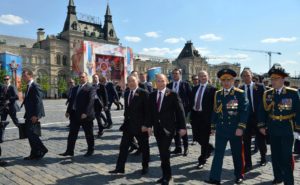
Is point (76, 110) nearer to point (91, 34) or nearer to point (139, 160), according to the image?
point (139, 160)

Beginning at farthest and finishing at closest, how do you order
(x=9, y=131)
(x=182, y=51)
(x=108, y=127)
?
(x=182, y=51)
(x=108, y=127)
(x=9, y=131)

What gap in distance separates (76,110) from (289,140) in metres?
4.54

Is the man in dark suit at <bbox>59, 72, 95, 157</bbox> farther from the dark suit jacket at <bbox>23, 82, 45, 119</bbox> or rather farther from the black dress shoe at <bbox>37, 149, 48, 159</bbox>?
the dark suit jacket at <bbox>23, 82, 45, 119</bbox>

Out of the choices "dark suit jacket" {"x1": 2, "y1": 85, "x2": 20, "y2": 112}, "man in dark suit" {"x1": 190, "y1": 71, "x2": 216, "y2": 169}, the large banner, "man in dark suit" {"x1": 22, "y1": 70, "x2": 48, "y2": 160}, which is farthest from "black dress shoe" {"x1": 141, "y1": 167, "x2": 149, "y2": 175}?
the large banner

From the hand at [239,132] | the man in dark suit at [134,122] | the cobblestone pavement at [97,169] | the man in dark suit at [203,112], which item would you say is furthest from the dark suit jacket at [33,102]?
the hand at [239,132]

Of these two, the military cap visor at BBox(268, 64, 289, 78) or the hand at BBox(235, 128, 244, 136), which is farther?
the hand at BBox(235, 128, 244, 136)

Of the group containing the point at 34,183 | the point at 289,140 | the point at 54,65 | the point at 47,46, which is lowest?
the point at 34,183

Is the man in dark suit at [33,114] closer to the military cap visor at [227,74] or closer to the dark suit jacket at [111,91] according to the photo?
the military cap visor at [227,74]

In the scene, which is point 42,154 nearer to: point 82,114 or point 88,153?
point 88,153

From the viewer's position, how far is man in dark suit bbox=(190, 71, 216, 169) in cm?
635

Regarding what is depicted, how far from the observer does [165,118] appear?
17.2 ft

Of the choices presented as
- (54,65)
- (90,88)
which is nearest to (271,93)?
(90,88)

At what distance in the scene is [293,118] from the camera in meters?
4.73

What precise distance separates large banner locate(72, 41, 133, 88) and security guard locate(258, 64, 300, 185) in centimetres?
4150
